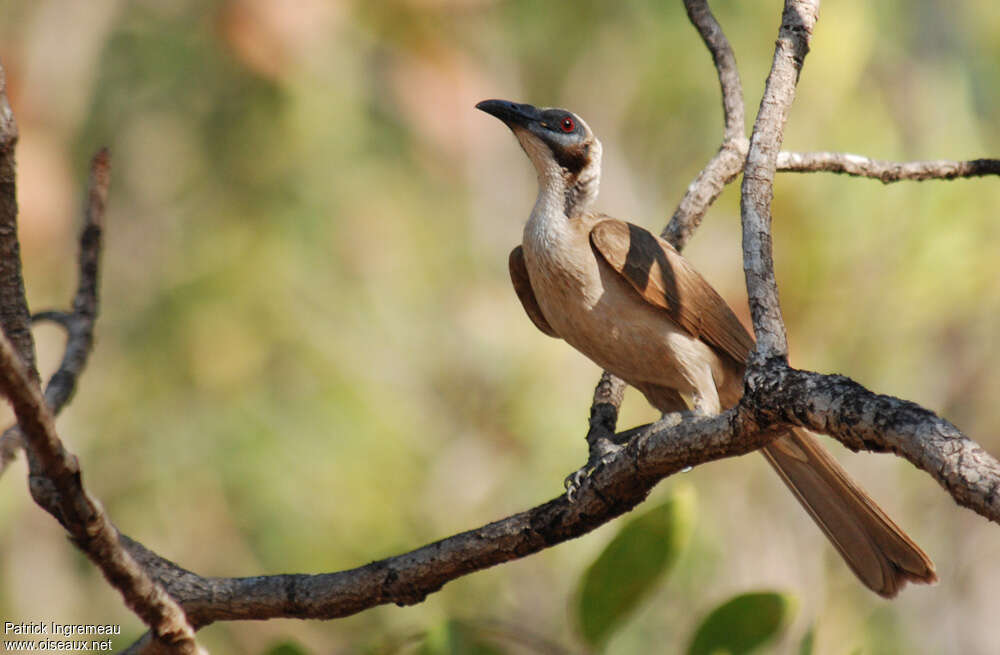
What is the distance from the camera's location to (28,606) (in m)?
8.02

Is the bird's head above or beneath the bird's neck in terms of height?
above

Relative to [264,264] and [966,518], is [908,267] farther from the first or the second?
[264,264]

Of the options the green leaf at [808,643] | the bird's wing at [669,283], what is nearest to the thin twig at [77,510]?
the green leaf at [808,643]

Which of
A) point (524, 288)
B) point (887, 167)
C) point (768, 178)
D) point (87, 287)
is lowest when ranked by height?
point (768, 178)

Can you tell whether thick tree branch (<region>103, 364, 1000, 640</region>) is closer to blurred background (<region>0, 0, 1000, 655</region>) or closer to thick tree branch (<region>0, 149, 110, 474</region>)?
thick tree branch (<region>0, 149, 110, 474</region>)

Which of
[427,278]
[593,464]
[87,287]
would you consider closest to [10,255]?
[87,287]

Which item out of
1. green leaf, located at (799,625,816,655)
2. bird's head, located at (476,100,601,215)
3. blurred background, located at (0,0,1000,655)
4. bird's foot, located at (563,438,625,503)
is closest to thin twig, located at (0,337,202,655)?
bird's foot, located at (563,438,625,503)

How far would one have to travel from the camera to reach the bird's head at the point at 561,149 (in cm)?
471

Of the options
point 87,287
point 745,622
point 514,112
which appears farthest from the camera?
point 514,112

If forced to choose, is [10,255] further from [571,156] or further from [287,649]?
[571,156]

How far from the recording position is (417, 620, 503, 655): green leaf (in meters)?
3.11

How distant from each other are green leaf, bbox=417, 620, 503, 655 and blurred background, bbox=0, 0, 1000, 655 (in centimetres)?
272

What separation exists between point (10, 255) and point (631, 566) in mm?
1898

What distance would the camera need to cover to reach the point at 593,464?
Answer: 344 cm
